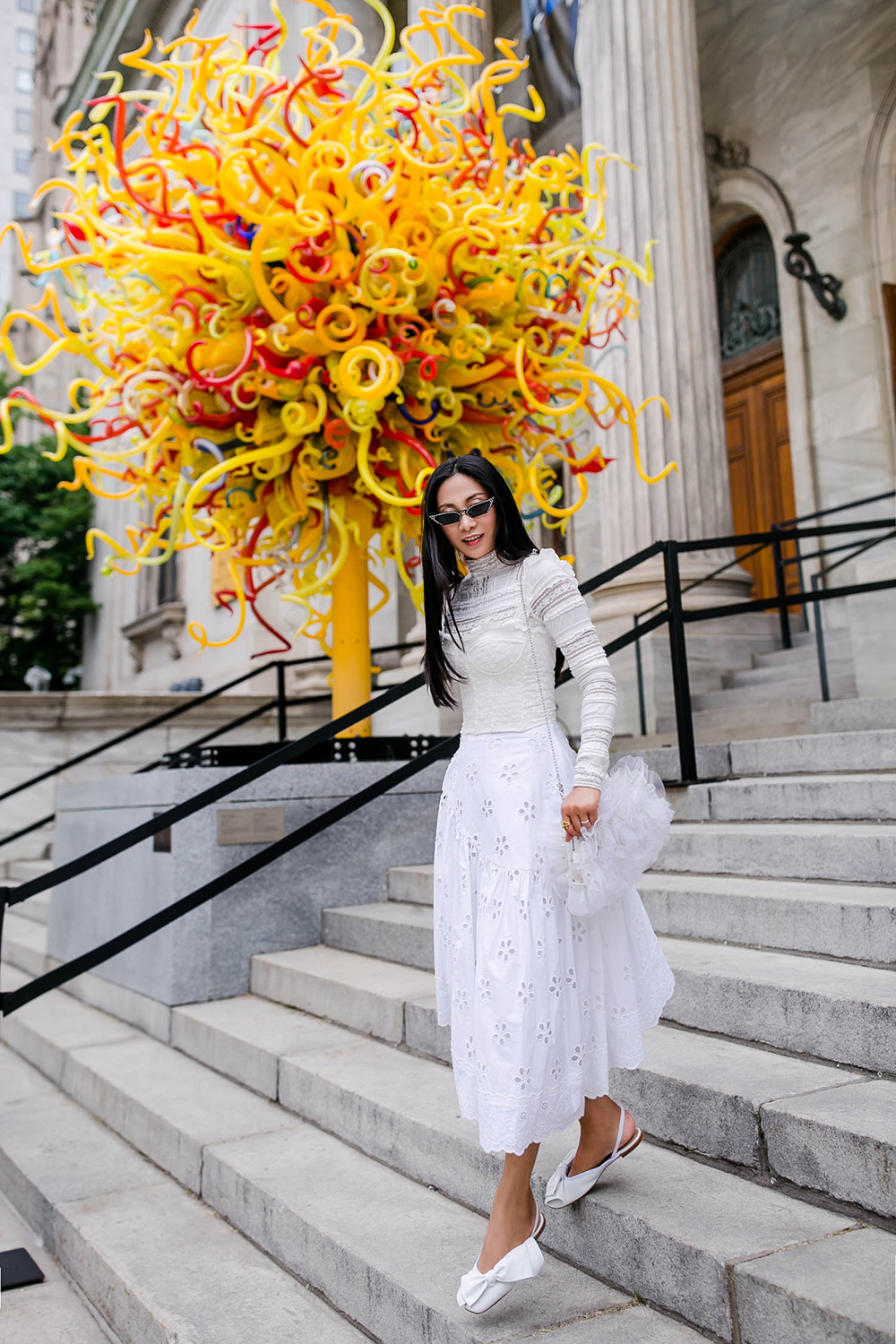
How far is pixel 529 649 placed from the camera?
8.34ft

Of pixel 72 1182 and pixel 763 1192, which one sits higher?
pixel 763 1192

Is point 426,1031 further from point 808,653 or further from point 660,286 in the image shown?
point 660,286

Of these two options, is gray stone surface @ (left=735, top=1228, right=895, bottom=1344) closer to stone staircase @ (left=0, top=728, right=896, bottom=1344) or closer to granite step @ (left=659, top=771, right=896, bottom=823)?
stone staircase @ (left=0, top=728, right=896, bottom=1344)

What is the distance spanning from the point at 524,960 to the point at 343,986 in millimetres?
2202

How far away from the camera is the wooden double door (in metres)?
11.0

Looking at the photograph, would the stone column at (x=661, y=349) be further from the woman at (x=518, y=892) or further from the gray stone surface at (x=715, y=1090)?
the woman at (x=518, y=892)

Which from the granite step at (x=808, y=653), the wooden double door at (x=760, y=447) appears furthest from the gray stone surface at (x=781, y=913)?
the wooden double door at (x=760, y=447)

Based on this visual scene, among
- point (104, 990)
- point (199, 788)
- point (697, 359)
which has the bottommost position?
point (104, 990)

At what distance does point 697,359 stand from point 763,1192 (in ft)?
23.4

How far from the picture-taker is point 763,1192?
241cm

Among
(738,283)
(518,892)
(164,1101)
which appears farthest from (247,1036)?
(738,283)

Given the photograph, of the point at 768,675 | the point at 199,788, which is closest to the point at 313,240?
the point at 199,788

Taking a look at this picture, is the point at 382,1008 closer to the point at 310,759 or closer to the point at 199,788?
the point at 199,788

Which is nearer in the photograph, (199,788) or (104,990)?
(199,788)
